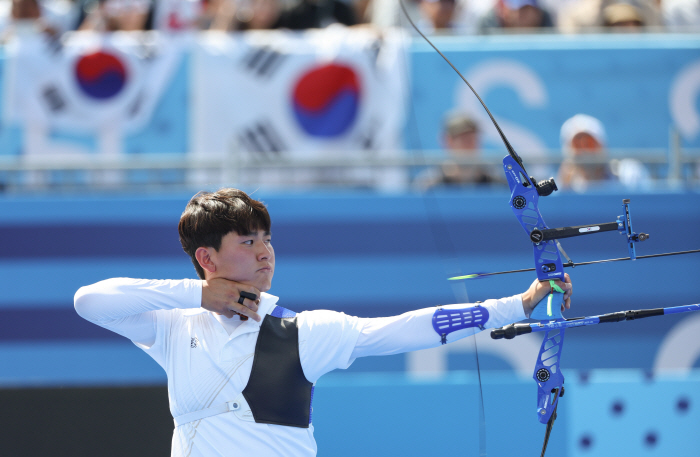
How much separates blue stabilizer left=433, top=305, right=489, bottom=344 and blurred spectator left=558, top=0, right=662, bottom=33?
3922mm

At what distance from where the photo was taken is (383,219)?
4547 mm

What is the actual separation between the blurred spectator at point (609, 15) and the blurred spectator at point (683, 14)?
0.41 feet

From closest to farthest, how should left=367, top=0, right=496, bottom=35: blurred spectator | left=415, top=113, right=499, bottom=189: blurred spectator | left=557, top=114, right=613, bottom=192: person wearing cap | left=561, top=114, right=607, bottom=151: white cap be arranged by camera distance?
1. left=557, top=114, right=613, bottom=192: person wearing cap
2. left=415, top=113, right=499, bottom=189: blurred spectator
3. left=561, top=114, right=607, bottom=151: white cap
4. left=367, top=0, right=496, bottom=35: blurred spectator

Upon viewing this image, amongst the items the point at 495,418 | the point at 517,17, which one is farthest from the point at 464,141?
the point at 495,418

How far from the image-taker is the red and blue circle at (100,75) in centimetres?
524

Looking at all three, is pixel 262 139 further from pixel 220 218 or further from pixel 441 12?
pixel 220 218

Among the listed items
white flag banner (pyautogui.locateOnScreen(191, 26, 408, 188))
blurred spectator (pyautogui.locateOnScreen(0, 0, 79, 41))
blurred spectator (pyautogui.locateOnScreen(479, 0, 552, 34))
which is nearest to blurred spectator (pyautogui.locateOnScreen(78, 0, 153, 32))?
blurred spectator (pyautogui.locateOnScreen(0, 0, 79, 41))

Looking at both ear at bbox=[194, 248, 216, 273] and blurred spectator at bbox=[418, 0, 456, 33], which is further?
blurred spectator at bbox=[418, 0, 456, 33]

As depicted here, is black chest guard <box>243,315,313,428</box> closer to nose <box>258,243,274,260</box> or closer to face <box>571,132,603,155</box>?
nose <box>258,243,274,260</box>

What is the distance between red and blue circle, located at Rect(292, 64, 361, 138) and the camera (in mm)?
5156

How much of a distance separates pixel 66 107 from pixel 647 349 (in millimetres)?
3967

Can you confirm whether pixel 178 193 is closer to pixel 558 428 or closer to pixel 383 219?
pixel 383 219

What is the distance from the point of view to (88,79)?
527cm

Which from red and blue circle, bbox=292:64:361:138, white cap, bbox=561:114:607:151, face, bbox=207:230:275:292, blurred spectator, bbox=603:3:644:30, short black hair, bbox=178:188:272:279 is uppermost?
blurred spectator, bbox=603:3:644:30
